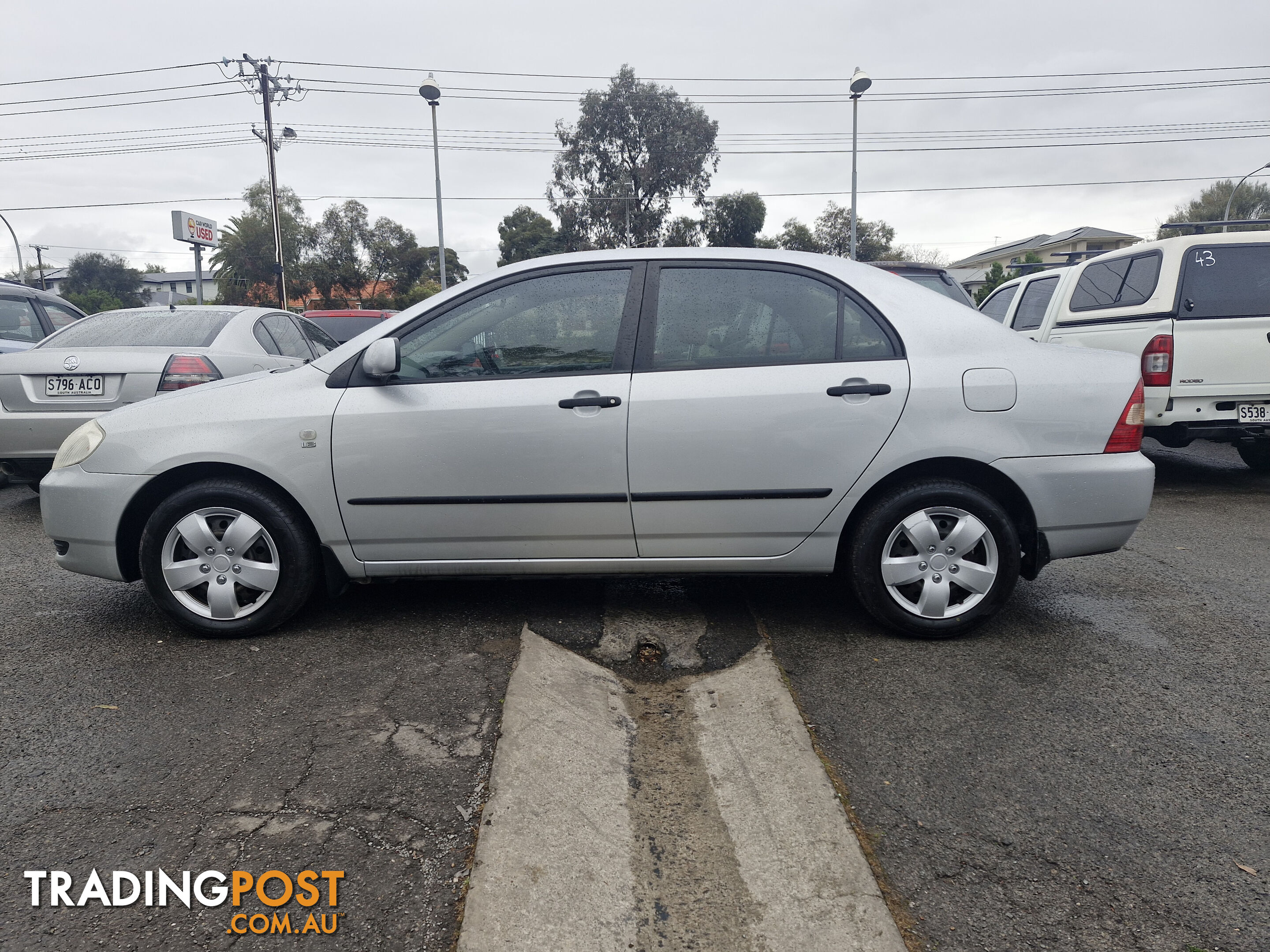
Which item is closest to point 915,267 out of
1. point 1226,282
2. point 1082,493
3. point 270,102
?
point 1226,282

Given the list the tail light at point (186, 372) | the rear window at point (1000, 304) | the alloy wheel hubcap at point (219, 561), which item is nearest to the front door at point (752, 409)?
the alloy wheel hubcap at point (219, 561)

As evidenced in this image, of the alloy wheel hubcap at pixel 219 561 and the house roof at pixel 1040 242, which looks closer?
the alloy wheel hubcap at pixel 219 561

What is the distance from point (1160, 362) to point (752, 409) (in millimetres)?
4289

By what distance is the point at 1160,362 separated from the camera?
19.8 ft

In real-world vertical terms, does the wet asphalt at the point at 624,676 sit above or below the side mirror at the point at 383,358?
below

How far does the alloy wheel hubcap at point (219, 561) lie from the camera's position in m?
3.45

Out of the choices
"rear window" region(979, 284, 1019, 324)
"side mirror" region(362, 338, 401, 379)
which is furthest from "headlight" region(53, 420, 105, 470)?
"rear window" region(979, 284, 1019, 324)

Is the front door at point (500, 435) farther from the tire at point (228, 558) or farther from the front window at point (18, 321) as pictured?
the front window at point (18, 321)

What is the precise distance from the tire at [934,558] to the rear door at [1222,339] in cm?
365

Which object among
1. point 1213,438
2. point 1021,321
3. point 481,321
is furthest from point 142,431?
point 1021,321

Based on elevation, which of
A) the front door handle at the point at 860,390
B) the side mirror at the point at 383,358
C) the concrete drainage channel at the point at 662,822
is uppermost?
the side mirror at the point at 383,358

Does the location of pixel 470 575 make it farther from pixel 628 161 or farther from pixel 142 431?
pixel 628 161

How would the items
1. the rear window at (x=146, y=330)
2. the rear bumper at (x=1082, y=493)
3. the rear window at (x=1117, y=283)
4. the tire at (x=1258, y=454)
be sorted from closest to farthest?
the rear bumper at (x=1082, y=493) < the rear window at (x=146, y=330) < the rear window at (x=1117, y=283) < the tire at (x=1258, y=454)

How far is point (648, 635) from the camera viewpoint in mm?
3611
